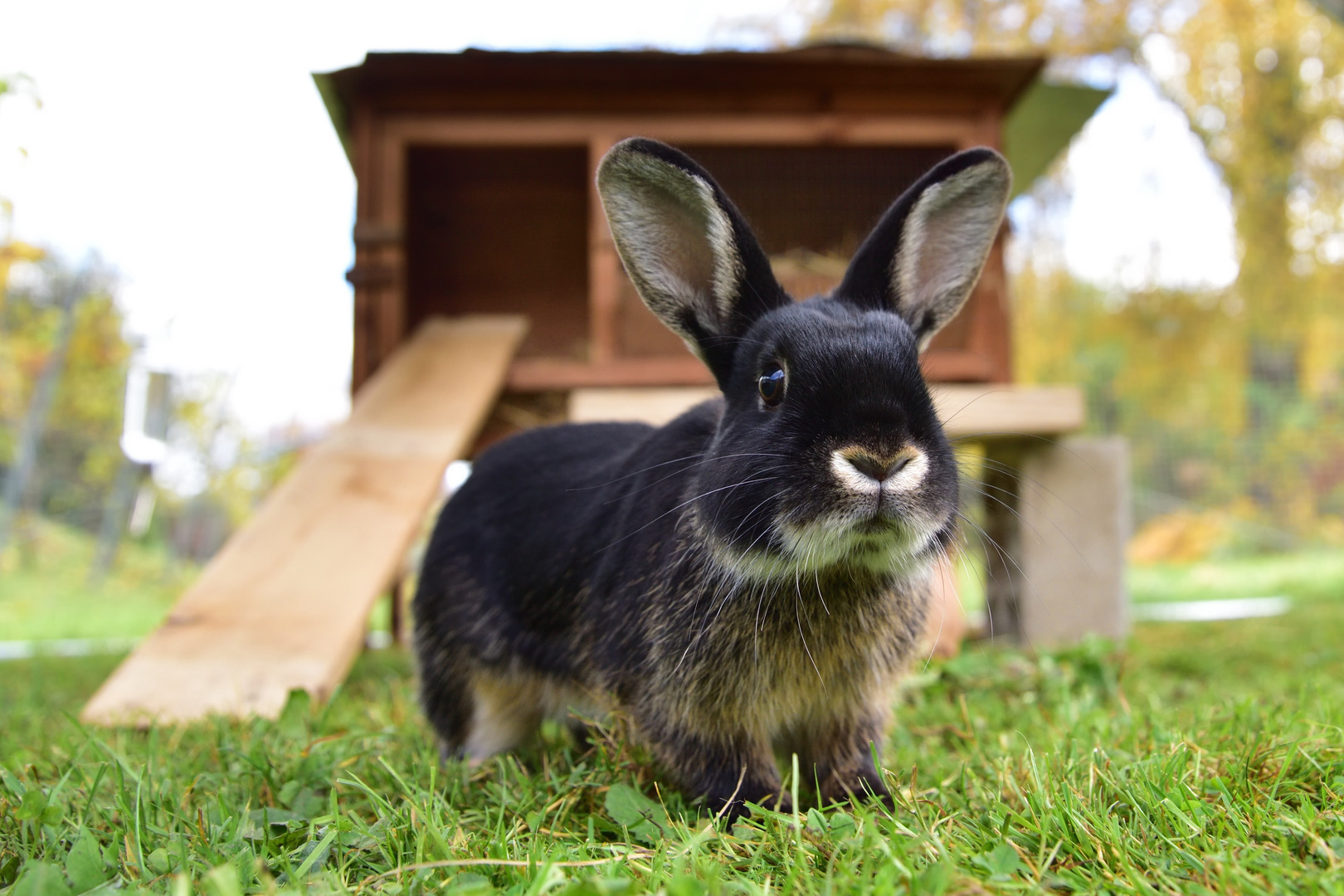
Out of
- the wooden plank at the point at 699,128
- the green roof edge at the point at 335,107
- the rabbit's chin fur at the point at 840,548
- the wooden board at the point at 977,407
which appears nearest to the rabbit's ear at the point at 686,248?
the rabbit's chin fur at the point at 840,548

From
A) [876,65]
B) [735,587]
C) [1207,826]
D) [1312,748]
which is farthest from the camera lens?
[876,65]

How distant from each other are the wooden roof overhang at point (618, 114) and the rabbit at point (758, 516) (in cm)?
236

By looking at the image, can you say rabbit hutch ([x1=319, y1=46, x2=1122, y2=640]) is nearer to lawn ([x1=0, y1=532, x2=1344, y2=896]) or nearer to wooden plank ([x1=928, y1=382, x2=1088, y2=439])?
wooden plank ([x1=928, y1=382, x2=1088, y2=439])

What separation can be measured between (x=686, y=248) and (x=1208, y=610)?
583 centimetres

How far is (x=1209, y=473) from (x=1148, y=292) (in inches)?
85.3

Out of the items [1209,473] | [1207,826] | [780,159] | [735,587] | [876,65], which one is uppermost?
[876,65]

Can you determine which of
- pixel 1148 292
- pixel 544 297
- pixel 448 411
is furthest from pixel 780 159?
pixel 1148 292

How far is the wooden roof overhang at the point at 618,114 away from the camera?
14.7 ft

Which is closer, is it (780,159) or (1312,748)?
(1312,748)

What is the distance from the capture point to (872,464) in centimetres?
149

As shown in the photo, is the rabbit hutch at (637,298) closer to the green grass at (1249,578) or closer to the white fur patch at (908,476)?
the white fur patch at (908,476)

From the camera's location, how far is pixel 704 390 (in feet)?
13.7

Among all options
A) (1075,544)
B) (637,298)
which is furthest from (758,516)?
(1075,544)

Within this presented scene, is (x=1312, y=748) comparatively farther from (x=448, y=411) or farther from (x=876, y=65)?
(x=876, y=65)
